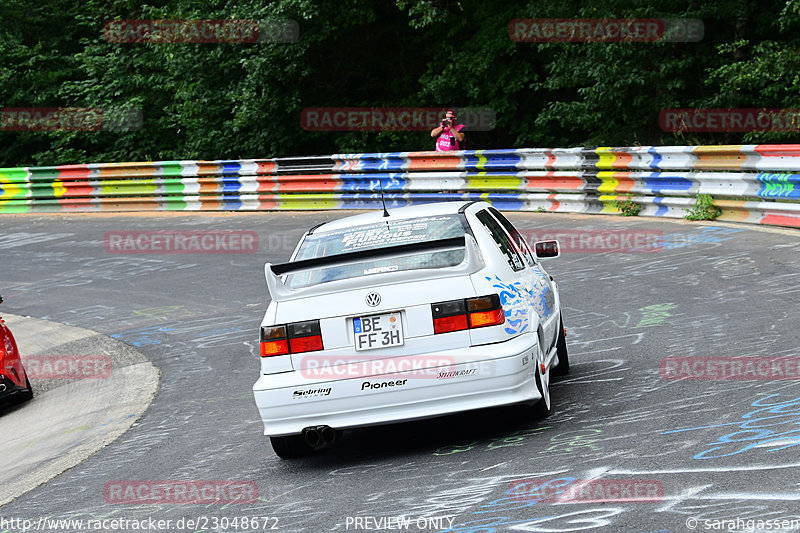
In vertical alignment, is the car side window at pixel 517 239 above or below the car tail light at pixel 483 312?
above

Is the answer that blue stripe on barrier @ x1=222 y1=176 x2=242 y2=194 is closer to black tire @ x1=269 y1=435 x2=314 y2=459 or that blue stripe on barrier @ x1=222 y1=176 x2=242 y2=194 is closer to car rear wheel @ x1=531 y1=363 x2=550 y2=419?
black tire @ x1=269 y1=435 x2=314 y2=459

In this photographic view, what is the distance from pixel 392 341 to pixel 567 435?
1.17 meters

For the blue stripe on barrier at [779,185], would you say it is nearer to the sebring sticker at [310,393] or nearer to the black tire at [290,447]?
the black tire at [290,447]

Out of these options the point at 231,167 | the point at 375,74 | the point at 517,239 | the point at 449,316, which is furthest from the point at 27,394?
the point at 375,74

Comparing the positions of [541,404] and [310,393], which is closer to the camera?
[310,393]

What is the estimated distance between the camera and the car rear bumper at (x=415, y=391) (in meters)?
6.48

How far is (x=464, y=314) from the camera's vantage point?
6562 mm

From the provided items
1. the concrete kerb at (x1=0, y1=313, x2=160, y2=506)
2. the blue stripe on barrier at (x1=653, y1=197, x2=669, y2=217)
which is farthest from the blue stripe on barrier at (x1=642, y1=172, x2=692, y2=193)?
the concrete kerb at (x1=0, y1=313, x2=160, y2=506)

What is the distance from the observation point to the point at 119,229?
2341 cm

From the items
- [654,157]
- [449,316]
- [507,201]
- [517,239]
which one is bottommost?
[507,201]

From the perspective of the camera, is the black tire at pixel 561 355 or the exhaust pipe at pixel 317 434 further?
the black tire at pixel 561 355

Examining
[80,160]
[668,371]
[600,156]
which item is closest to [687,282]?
[668,371]

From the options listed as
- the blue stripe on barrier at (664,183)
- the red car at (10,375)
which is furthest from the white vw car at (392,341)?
the blue stripe on barrier at (664,183)

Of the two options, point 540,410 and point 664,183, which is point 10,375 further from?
point 664,183
